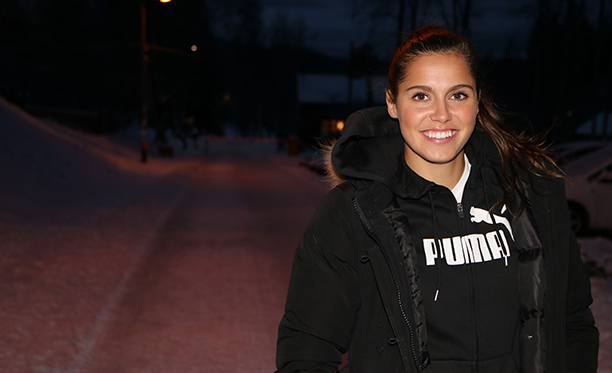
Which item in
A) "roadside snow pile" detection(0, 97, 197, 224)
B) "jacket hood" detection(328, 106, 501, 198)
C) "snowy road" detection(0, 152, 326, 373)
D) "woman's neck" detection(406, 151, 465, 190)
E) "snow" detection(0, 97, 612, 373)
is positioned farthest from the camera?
"roadside snow pile" detection(0, 97, 197, 224)

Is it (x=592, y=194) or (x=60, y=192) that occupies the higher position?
(x=592, y=194)

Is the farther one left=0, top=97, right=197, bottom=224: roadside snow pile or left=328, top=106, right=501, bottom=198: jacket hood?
left=0, top=97, right=197, bottom=224: roadside snow pile

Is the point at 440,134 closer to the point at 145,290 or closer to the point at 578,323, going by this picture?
the point at 578,323

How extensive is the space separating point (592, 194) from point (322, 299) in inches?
351

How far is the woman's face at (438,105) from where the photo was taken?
2.14 m

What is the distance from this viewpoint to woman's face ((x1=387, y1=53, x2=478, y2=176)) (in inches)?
84.1

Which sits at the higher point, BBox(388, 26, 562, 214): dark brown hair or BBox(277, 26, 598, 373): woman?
BBox(388, 26, 562, 214): dark brown hair

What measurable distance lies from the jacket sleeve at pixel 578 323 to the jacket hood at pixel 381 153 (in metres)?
0.51

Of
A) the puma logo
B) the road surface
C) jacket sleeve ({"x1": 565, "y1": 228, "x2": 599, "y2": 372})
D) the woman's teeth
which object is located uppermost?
the woman's teeth

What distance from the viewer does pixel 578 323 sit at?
2150mm

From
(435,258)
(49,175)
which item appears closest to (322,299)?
(435,258)

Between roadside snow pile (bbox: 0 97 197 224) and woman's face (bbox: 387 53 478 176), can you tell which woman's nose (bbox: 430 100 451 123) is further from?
roadside snow pile (bbox: 0 97 197 224)

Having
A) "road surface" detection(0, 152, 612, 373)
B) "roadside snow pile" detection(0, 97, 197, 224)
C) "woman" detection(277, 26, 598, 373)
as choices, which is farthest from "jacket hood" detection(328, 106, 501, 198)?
"roadside snow pile" detection(0, 97, 197, 224)

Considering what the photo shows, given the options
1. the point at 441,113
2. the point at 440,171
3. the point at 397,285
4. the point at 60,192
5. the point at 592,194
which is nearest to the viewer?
the point at 397,285
